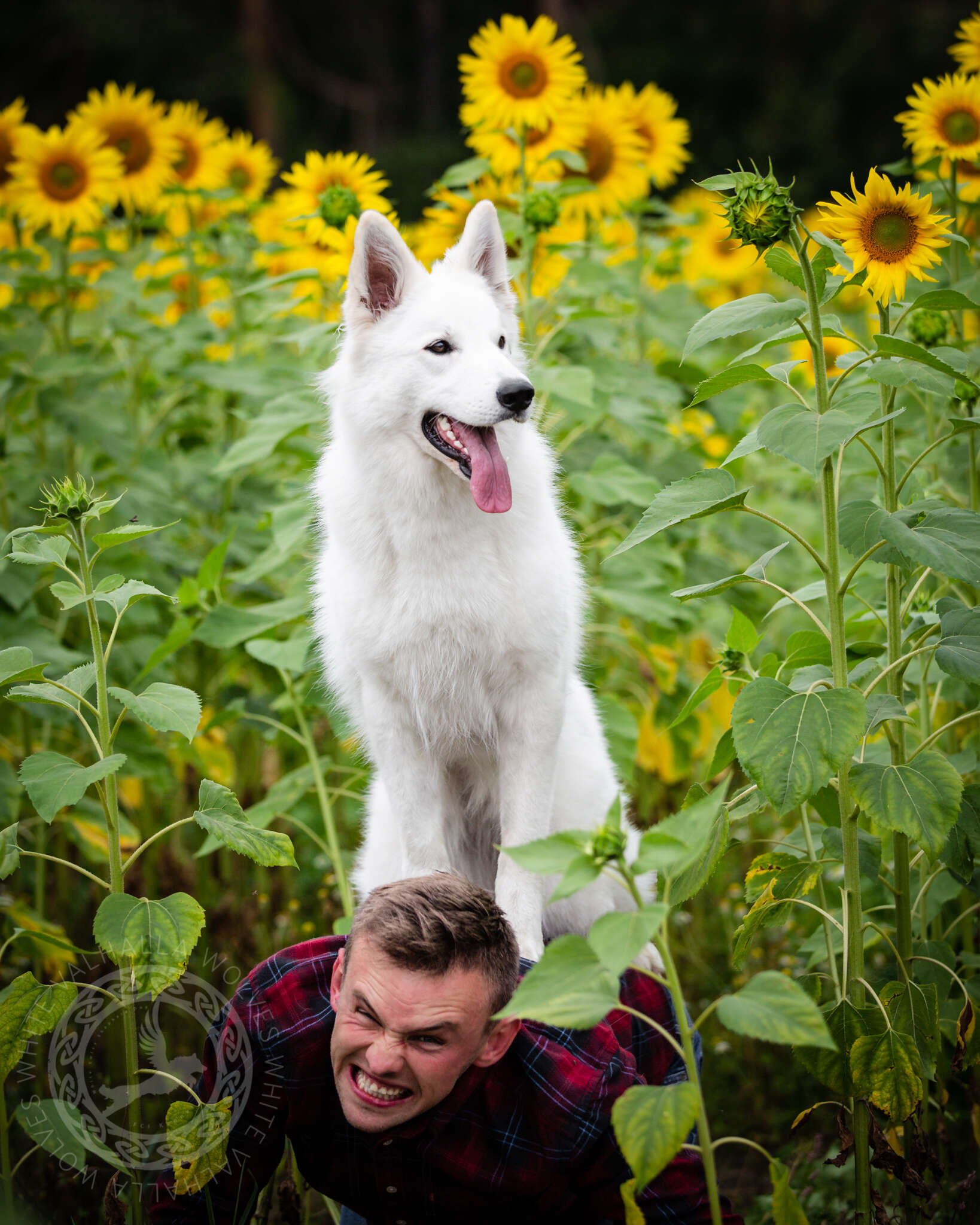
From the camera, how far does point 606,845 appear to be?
1.67 metres

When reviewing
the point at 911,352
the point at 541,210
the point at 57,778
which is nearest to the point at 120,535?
the point at 57,778

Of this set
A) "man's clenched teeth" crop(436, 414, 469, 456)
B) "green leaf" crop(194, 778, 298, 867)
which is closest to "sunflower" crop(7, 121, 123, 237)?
"man's clenched teeth" crop(436, 414, 469, 456)

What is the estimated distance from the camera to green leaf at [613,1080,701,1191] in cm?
160

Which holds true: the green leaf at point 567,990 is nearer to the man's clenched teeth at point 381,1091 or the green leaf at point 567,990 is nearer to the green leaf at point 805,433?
the man's clenched teeth at point 381,1091

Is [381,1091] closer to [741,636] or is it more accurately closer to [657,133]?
[741,636]

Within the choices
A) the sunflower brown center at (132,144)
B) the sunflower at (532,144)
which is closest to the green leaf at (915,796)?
the sunflower at (532,144)

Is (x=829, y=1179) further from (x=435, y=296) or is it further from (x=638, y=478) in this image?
(x=435, y=296)

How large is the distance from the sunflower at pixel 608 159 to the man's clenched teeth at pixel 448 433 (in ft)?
6.84

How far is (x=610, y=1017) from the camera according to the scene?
2359 mm

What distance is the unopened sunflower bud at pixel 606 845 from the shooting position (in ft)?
5.48

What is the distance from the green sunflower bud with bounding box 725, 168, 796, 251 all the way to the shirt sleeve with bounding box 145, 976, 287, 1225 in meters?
1.72

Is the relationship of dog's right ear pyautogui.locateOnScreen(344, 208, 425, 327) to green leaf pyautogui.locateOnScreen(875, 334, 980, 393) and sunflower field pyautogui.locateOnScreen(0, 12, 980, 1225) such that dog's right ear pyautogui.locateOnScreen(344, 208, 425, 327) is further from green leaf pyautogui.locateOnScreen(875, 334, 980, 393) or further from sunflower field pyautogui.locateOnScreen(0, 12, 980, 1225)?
green leaf pyautogui.locateOnScreen(875, 334, 980, 393)

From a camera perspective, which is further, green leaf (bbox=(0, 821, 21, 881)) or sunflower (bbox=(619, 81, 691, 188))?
sunflower (bbox=(619, 81, 691, 188))

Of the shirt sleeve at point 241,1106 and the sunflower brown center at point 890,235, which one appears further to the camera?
the sunflower brown center at point 890,235
